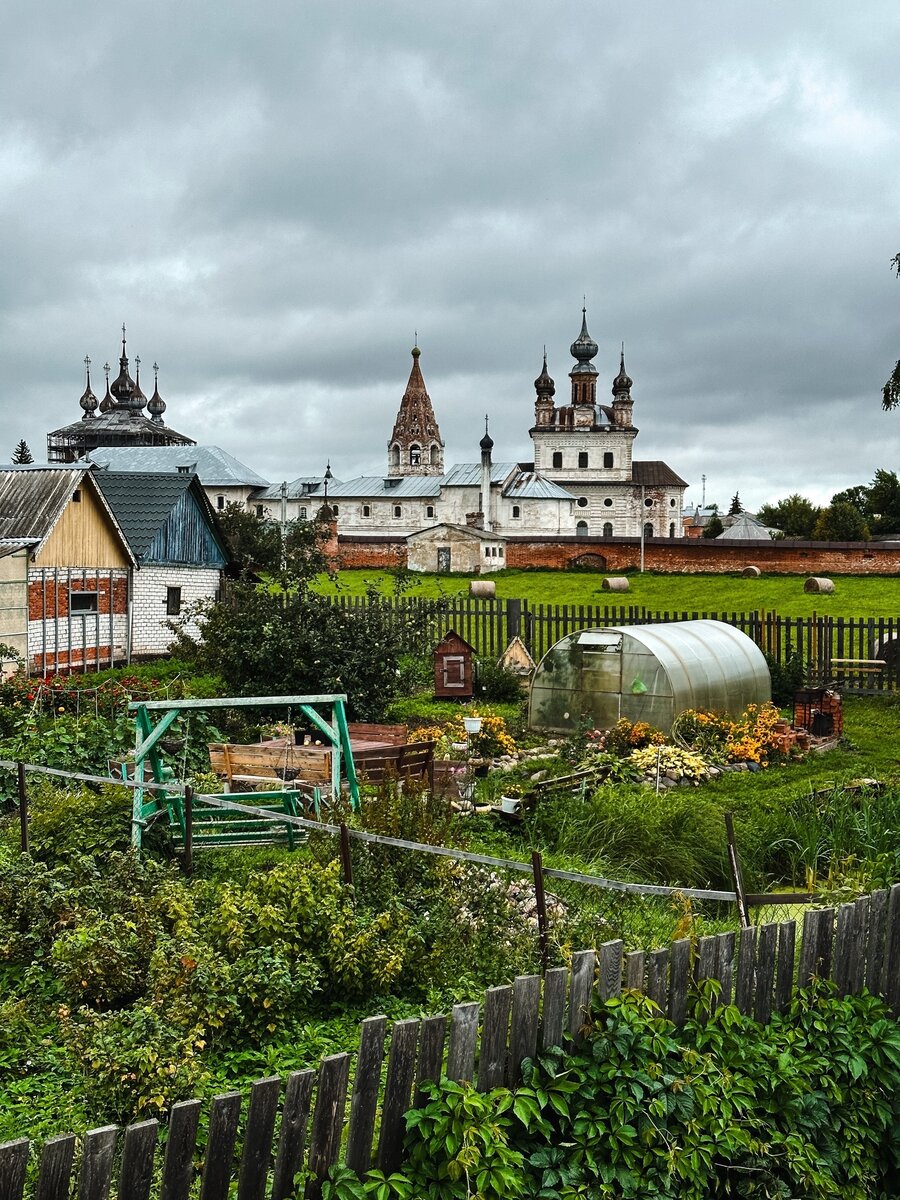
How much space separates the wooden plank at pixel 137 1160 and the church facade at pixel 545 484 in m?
62.8

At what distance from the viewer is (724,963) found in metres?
4.57

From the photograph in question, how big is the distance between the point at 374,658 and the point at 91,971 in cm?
1020

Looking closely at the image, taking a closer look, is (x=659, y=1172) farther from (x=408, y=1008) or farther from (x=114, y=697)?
(x=114, y=697)

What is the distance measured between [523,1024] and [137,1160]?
1.46m

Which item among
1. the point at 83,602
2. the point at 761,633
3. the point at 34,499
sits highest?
the point at 34,499

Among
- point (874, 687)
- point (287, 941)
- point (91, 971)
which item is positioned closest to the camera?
point (91, 971)

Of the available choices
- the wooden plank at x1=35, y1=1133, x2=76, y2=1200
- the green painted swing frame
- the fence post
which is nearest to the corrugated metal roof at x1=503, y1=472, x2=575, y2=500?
the green painted swing frame

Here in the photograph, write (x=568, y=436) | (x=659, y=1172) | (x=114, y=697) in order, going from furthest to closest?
1. (x=568, y=436)
2. (x=114, y=697)
3. (x=659, y=1172)

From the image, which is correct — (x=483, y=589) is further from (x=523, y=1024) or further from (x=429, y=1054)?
(x=429, y=1054)

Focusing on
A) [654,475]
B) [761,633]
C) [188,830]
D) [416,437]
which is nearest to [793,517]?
[654,475]

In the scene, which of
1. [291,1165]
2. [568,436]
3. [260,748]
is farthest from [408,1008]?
[568,436]

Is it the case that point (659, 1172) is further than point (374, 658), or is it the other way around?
point (374, 658)

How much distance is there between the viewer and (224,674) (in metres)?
16.1

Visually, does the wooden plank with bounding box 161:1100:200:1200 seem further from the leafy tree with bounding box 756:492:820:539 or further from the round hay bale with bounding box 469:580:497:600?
the leafy tree with bounding box 756:492:820:539
